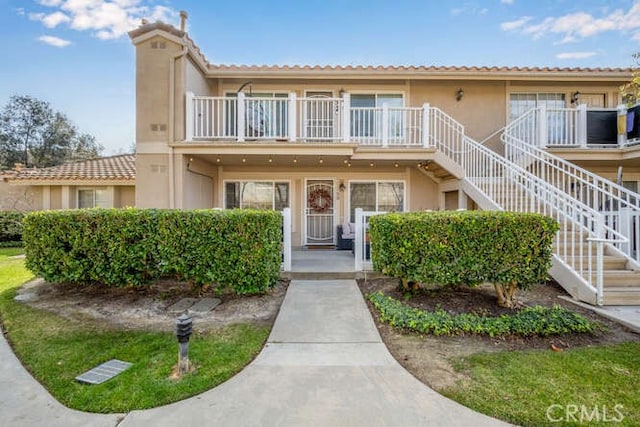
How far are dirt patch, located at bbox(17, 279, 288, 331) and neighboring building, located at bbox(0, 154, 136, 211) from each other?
6.52 m

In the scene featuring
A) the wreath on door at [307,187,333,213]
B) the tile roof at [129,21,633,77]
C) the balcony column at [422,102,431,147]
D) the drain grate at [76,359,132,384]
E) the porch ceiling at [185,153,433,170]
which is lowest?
the drain grate at [76,359,132,384]

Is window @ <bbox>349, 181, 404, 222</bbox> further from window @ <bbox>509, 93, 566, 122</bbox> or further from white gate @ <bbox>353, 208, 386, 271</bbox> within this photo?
window @ <bbox>509, 93, 566, 122</bbox>

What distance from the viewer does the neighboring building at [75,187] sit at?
1187 centimetres

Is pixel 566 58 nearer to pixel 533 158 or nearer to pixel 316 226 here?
pixel 533 158

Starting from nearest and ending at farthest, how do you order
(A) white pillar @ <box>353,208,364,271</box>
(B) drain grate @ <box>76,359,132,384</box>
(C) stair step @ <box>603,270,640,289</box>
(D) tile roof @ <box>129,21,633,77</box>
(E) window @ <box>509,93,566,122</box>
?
(B) drain grate @ <box>76,359,132,384</box> < (C) stair step @ <box>603,270,640,289</box> < (A) white pillar @ <box>353,208,364,271</box> < (D) tile roof @ <box>129,21,633,77</box> < (E) window @ <box>509,93,566,122</box>

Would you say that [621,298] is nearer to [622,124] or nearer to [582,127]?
[582,127]

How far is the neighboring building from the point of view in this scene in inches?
467

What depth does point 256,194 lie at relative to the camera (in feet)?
34.3

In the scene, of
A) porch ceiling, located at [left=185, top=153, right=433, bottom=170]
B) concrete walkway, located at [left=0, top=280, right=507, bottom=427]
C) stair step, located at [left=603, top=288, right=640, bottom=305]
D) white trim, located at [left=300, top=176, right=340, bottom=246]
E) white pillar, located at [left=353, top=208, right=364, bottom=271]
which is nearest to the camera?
concrete walkway, located at [left=0, top=280, right=507, bottom=427]

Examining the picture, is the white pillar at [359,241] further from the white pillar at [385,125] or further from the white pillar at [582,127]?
the white pillar at [582,127]

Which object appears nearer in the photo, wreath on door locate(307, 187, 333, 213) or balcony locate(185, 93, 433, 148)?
balcony locate(185, 93, 433, 148)

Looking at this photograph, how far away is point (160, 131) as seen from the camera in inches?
315

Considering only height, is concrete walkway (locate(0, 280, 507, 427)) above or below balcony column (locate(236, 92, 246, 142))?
below

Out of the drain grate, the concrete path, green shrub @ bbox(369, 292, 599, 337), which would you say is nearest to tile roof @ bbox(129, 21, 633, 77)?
green shrub @ bbox(369, 292, 599, 337)
